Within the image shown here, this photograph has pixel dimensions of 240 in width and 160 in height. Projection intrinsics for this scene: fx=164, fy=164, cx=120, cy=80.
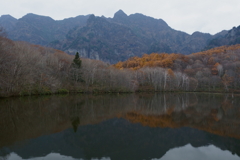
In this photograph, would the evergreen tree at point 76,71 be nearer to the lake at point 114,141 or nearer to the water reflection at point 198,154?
the lake at point 114,141

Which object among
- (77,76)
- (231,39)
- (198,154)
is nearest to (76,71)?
(77,76)

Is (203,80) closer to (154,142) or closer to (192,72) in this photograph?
(192,72)

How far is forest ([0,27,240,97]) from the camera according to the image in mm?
29053

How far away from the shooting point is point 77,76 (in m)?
50.5

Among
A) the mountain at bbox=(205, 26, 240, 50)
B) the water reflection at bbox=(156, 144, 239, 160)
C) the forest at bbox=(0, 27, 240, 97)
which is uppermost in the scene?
the mountain at bbox=(205, 26, 240, 50)

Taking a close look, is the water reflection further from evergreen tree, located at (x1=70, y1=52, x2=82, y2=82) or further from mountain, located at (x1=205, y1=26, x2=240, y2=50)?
mountain, located at (x1=205, y1=26, x2=240, y2=50)

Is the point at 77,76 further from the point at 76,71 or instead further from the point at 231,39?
the point at 231,39

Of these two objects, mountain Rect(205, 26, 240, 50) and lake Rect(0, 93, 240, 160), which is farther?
mountain Rect(205, 26, 240, 50)

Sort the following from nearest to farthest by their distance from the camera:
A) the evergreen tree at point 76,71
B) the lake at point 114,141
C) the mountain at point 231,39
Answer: the lake at point 114,141 → the evergreen tree at point 76,71 → the mountain at point 231,39

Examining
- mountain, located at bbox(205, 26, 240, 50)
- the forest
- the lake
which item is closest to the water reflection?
the lake

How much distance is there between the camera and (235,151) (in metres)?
8.09

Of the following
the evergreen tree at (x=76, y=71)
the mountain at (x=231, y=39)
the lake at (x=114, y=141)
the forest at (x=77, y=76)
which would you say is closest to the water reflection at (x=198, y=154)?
the lake at (x=114, y=141)

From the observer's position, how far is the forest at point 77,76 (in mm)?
29053

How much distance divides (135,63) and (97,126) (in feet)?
309
